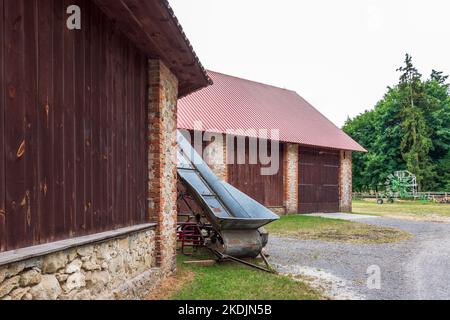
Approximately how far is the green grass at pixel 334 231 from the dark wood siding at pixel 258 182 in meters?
1.42

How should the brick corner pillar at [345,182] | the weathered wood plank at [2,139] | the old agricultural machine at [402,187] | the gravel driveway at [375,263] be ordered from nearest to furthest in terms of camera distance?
the weathered wood plank at [2,139] < the gravel driveway at [375,263] < the brick corner pillar at [345,182] < the old agricultural machine at [402,187]

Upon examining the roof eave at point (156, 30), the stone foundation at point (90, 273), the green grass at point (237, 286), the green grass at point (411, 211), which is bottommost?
the green grass at point (411, 211)

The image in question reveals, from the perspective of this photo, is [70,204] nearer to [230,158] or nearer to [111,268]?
[111,268]

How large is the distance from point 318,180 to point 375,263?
521 inches

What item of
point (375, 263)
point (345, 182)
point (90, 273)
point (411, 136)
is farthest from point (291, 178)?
point (411, 136)

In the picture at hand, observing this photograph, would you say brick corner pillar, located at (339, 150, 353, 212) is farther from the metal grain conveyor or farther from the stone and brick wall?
the stone and brick wall

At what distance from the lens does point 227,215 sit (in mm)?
7855

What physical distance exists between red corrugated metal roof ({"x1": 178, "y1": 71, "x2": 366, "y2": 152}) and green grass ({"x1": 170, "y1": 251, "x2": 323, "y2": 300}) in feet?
27.5

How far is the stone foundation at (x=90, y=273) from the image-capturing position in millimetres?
2908

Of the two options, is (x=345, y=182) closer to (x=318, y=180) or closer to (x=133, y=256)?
(x=318, y=180)

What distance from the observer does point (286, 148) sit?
19375 mm

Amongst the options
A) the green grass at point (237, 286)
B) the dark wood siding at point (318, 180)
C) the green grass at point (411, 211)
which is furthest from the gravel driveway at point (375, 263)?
the green grass at point (411, 211)

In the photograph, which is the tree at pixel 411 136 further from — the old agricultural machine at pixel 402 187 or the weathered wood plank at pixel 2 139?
the weathered wood plank at pixel 2 139
